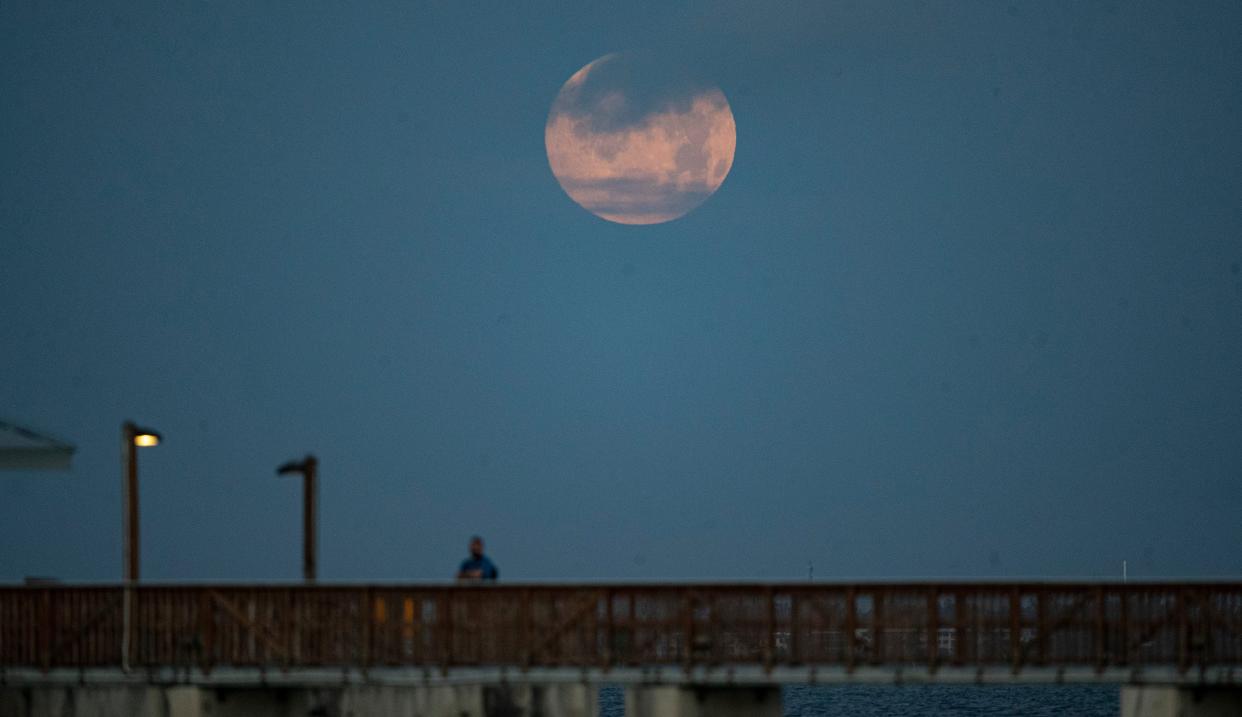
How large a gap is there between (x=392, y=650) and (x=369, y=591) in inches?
Answer: 38.6

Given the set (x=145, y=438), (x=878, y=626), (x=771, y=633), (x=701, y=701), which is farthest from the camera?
(x=145, y=438)

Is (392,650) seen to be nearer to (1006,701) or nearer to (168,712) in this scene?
(168,712)

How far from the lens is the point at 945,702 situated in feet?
315

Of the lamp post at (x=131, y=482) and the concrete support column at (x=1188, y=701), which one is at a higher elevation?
the lamp post at (x=131, y=482)

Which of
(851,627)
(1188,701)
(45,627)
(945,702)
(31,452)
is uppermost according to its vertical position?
(31,452)

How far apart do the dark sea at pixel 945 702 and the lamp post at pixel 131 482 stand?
175 feet

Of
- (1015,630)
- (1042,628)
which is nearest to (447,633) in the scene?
(1015,630)

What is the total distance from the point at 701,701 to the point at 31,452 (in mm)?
11269

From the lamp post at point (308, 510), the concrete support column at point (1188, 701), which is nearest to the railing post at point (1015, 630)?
the concrete support column at point (1188, 701)

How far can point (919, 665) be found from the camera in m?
30.5

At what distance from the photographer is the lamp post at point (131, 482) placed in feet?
110

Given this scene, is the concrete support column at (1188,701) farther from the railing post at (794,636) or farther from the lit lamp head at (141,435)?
the lit lamp head at (141,435)

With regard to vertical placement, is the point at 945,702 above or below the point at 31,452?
below

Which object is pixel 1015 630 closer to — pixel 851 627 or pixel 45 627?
pixel 851 627
